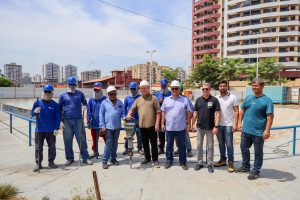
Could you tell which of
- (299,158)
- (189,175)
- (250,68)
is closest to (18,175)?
(189,175)

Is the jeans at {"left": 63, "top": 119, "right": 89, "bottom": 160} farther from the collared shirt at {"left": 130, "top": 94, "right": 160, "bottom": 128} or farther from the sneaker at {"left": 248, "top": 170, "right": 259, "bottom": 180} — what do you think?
the sneaker at {"left": 248, "top": 170, "right": 259, "bottom": 180}

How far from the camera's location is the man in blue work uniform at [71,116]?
5.66 metres

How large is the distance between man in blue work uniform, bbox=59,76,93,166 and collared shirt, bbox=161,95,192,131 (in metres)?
1.86

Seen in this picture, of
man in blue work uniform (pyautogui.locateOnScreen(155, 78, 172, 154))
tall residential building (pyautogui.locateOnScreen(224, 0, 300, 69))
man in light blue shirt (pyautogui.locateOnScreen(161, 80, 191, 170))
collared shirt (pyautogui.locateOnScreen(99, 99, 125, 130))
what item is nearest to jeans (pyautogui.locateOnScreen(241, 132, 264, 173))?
man in light blue shirt (pyautogui.locateOnScreen(161, 80, 191, 170))

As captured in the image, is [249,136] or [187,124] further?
[187,124]

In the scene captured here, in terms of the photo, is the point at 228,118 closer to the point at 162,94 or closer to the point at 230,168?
the point at 230,168

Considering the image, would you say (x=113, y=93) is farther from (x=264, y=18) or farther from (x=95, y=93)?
(x=264, y=18)

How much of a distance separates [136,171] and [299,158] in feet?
13.0

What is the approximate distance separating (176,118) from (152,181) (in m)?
1.33

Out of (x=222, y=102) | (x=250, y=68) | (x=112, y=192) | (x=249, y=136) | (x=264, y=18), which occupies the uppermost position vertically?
(x=264, y=18)

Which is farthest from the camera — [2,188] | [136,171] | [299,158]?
[299,158]

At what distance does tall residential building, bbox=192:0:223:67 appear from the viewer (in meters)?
71.9

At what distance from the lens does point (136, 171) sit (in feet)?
17.4

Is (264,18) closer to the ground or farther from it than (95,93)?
farther from it
